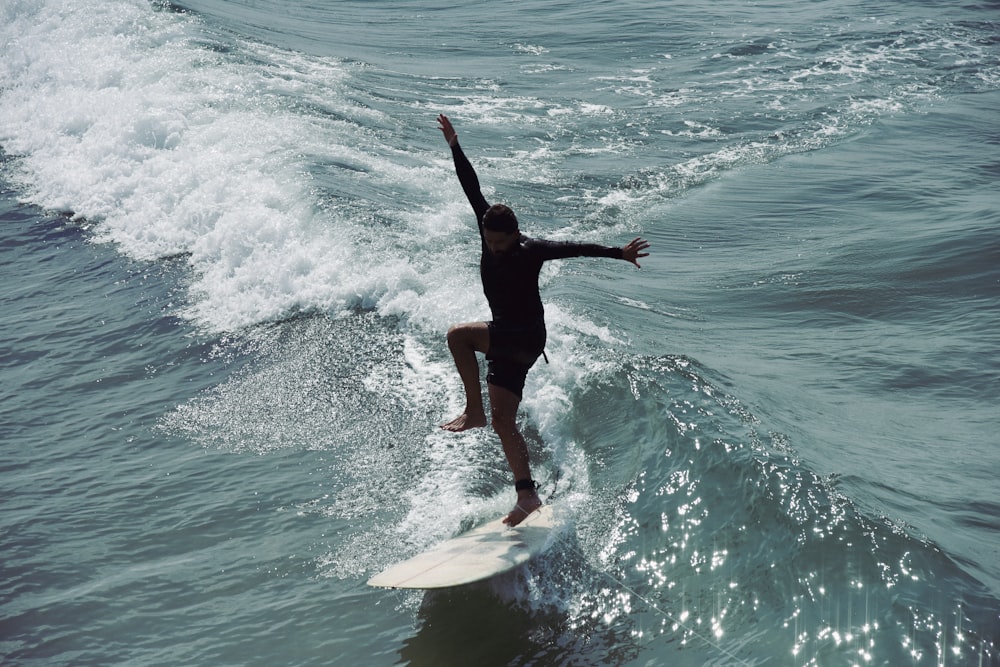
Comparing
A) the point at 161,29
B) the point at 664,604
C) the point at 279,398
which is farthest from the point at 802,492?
the point at 161,29

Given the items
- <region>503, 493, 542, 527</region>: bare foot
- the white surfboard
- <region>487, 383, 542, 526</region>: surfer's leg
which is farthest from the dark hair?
the white surfboard

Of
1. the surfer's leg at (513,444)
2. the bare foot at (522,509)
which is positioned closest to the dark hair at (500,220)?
the surfer's leg at (513,444)

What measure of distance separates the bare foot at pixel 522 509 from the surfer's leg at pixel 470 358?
1.83ft

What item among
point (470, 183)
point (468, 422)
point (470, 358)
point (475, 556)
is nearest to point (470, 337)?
point (470, 358)

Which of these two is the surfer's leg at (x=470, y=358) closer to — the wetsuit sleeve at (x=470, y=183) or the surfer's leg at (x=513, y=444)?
the surfer's leg at (x=513, y=444)

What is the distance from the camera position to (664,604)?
507cm

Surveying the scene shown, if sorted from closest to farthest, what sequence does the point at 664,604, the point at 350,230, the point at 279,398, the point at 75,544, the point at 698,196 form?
1. the point at 664,604
2. the point at 75,544
3. the point at 279,398
4. the point at 350,230
5. the point at 698,196

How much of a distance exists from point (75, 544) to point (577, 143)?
11923mm

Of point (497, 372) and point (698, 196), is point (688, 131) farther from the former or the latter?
point (497, 372)

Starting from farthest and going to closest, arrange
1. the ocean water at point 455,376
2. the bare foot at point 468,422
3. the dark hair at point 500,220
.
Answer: the bare foot at point 468,422
the dark hair at point 500,220
the ocean water at point 455,376

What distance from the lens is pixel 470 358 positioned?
5.85m

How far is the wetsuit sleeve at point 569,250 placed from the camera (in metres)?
5.25

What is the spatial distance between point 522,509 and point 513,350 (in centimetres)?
101

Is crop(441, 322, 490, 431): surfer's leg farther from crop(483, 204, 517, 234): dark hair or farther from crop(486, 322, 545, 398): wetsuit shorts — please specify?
crop(483, 204, 517, 234): dark hair
